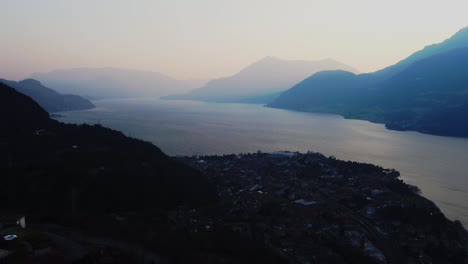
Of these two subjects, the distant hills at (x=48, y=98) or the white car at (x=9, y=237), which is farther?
the distant hills at (x=48, y=98)

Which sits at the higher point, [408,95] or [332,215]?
[408,95]

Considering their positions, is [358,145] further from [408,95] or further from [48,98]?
[48,98]

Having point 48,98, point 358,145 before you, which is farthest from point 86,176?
point 48,98

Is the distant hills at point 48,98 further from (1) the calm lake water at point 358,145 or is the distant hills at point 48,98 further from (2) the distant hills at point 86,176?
(2) the distant hills at point 86,176

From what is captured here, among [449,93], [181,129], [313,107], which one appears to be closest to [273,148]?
[181,129]

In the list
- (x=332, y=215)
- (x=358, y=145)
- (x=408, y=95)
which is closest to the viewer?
(x=332, y=215)

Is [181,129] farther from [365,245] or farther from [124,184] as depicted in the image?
[365,245]

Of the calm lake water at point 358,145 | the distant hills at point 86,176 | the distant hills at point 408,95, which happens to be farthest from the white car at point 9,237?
the distant hills at point 408,95

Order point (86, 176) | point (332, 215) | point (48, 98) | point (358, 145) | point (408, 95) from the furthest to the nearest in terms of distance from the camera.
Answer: point (48, 98)
point (408, 95)
point (358, 145)
point (86, 176)
point (332, 215)

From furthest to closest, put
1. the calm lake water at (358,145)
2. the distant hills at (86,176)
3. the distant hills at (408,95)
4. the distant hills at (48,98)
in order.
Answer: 1. the distant hills at (48,98)
2. the distant hills at (408,95)
3. the calm lake water at (358,145)
4. the distant hills at (86,176)
